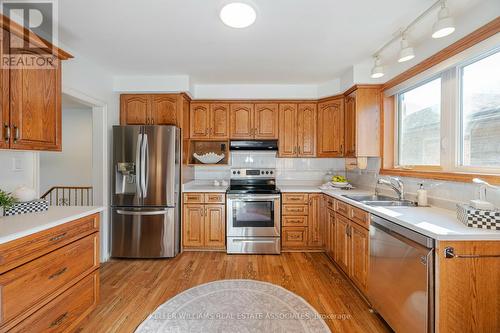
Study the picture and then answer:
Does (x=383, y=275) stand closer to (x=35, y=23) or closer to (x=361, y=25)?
(x=361, y=25)

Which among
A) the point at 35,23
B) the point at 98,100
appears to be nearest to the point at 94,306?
the point at 98,100

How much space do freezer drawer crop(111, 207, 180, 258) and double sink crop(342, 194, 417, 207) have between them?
243cm

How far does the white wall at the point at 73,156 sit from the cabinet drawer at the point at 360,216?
531 cm

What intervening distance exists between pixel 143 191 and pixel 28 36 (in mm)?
1883

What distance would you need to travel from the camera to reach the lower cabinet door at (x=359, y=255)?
81.7 inches

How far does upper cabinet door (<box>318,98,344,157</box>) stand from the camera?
3.39 m

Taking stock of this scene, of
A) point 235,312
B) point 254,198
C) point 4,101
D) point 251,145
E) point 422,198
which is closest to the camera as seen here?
point 4,101

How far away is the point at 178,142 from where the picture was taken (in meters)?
3.17

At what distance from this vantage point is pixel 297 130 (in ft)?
12.0

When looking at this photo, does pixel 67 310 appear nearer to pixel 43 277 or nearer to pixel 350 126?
pixel 43 277

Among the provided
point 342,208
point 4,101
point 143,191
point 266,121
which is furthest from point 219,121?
point 4,101

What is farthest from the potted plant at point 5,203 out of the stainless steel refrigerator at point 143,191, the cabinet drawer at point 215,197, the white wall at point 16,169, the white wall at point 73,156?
the white wall at point 73,156

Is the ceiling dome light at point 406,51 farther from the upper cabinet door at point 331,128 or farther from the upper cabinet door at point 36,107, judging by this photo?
the upper cabinet door at point 36,107

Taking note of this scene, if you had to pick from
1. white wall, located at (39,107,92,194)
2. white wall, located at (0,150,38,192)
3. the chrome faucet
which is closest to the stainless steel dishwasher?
the chrome faucet
